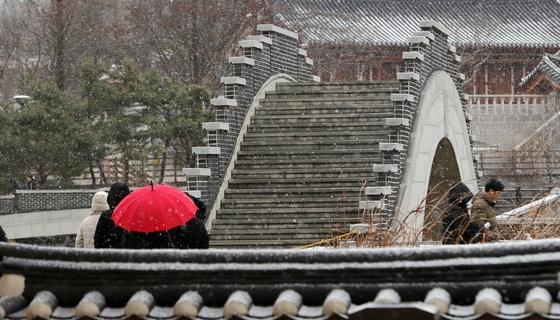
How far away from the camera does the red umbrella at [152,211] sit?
812cm

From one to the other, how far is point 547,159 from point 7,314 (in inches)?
1308

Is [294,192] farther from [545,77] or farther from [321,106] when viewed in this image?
[545,77]

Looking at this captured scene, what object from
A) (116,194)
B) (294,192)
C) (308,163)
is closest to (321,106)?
(308,163)

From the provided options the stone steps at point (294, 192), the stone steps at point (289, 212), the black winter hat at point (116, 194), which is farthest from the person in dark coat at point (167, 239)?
the stone steps at point (294, 192)

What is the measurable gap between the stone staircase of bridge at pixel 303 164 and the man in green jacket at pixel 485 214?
22.7 ft

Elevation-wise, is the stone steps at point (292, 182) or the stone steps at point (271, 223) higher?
the stone steps at point (292, 182)

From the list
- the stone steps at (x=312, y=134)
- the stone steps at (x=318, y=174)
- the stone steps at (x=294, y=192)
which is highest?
the stone steps at (x=312, y=134)

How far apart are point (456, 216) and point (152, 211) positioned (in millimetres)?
4063

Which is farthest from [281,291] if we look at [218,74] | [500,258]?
[218,74]

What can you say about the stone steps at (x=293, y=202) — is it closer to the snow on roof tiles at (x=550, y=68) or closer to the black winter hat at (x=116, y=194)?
the black winter hat at (x=116, y=194)

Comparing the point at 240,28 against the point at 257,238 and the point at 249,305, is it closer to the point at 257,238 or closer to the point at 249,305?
the point at 257,238

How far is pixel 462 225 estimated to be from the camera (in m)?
11.3

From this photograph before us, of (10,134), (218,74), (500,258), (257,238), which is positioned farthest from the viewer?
(218,74)

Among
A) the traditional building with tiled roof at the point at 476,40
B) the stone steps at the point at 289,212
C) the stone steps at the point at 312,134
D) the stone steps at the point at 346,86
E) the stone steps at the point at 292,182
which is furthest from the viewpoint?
the traditional building with tiled roof at the point at 476,40
